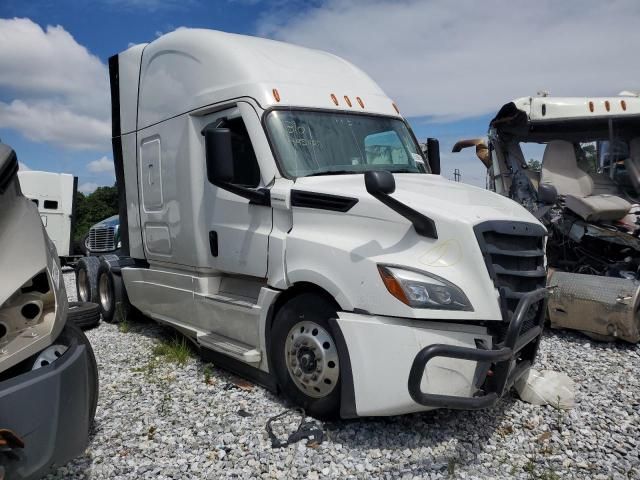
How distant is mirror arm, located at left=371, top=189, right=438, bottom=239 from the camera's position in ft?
11.6

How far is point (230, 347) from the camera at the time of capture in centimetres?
470

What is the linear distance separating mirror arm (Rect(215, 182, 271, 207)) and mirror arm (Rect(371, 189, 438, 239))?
44.9 inches

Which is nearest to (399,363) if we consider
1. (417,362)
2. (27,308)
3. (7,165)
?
(417,362)

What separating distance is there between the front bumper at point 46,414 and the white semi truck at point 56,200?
13025 millimetres

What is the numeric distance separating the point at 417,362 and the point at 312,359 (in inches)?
38.9

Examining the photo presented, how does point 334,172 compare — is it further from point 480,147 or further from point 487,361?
point 480,147

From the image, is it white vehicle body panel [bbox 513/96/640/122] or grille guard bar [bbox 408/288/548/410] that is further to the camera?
white vehicle body panel [bbox 513/96/640/122]

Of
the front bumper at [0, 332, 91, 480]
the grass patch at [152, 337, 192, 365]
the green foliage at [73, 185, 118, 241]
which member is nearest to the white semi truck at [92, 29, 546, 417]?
the grass patch at [152, 337, 192, 365]

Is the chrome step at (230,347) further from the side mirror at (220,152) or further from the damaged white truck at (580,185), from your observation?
the damaged white truck at (580,185)

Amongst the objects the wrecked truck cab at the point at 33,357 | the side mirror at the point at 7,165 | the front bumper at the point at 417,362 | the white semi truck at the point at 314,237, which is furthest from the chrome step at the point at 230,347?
the side mirror at the point at 7,165

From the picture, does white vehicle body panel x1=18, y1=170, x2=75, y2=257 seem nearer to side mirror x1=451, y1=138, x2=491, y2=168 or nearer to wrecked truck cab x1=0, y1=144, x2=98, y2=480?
side mirror x1=451, y1=138, x2=491, y2=168

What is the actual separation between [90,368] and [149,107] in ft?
12.0

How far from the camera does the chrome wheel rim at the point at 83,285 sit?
8205 mm

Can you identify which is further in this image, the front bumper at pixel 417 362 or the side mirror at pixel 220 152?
the side mirror at pixel 220 152
